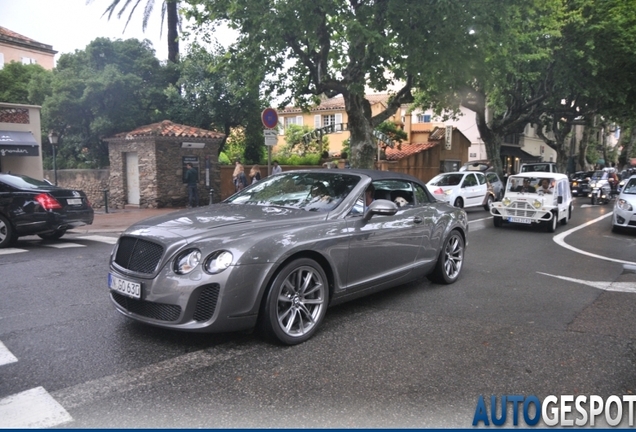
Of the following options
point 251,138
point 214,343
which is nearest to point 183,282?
point 214,343

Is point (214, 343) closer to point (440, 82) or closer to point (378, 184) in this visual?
point (378, 184)

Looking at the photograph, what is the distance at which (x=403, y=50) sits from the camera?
591 inches

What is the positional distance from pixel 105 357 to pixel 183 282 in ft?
2.94

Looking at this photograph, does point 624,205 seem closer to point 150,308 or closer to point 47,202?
point 150,308

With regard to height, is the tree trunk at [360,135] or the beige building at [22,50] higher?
the beige building at [22,50]

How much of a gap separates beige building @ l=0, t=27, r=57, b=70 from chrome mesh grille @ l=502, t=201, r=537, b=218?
39104mm

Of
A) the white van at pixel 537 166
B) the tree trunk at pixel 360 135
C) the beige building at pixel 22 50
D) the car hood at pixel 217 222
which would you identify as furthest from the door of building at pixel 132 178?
the beige building at pixel 22 50

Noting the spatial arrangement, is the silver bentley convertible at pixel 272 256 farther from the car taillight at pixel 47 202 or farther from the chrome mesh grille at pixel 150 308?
the car taillight at pixel 47 202

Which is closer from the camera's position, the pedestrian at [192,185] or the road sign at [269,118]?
the road sign at [269,118]

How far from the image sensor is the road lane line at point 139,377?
333 centimetres

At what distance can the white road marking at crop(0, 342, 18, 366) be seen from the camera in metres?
3.95

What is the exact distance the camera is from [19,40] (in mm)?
41188

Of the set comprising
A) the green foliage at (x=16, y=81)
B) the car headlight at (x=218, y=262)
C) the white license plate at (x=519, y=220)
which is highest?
the green foliage at (x=16, y=81)

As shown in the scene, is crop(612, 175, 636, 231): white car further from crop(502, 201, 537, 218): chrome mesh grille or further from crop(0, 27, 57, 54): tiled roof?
crop(0, 27, 57, 54): tiled roof
